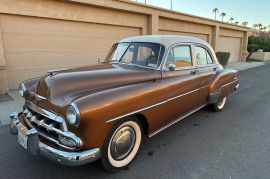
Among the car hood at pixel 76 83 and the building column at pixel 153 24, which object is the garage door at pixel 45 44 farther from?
the car hood at pixel 76 83

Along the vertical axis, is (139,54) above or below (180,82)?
above

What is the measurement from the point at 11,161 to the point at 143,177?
1909mm

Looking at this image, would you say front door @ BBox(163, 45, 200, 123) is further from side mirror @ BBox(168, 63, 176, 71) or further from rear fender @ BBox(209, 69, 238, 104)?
rear fender @ BBox(209, 69, 238, 104)

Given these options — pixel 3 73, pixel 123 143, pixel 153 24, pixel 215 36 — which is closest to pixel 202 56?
pixel 123 143

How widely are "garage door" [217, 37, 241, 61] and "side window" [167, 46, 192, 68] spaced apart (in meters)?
15.3

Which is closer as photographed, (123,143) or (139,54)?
(123,143)

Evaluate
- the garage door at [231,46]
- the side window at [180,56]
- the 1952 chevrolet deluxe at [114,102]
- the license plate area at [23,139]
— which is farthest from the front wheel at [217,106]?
the garage door at [231,46]

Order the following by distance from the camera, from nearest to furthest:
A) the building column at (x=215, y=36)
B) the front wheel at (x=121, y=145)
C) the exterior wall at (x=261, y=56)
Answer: the front wheel at (x=121, y=145) → the building column at (x=215, y=36) → the exterior wall at (x=261, y=56)

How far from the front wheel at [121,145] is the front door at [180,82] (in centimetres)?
72

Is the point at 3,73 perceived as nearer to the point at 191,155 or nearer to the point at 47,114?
the point at 47,114

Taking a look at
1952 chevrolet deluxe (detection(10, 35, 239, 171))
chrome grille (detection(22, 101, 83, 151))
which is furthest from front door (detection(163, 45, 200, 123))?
chrome grille (detection(22, 101, 83, 151))

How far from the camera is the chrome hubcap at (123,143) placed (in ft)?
8.56

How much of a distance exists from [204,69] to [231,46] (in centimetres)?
1795

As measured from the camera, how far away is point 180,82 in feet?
11.5
